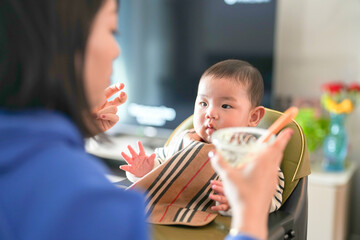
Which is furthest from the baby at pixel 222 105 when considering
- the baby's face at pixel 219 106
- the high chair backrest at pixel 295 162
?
the high chair backrest at pixel 295 162

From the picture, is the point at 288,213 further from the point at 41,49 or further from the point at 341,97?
the point at 341,97

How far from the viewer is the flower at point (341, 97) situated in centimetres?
232

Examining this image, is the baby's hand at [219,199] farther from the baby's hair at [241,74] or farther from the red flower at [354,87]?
the red flower at [354,87]

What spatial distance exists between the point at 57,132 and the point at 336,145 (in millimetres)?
2091

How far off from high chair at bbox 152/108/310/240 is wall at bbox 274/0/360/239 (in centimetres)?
140

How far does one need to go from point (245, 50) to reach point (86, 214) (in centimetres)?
224

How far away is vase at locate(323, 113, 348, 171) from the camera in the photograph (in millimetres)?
2371

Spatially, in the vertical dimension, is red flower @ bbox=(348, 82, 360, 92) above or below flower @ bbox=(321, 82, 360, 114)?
above

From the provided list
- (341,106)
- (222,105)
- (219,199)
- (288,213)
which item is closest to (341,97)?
(341,106)

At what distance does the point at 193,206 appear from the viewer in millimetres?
1142

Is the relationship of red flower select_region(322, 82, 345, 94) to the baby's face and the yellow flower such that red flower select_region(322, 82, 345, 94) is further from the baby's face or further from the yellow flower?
the baby's face

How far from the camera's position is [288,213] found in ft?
3.66

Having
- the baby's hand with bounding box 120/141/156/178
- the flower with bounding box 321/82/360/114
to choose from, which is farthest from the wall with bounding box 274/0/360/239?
the baby's hand with bounding box 120/141/156/178

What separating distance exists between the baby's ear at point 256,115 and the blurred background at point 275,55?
1023 mm
